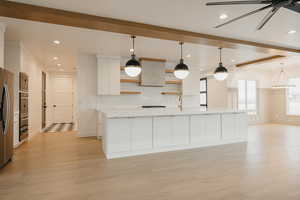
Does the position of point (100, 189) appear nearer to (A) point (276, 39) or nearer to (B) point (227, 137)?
(B) point (227, 137)

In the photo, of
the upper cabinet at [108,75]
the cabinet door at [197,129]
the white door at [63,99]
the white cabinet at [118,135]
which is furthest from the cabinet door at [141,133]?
the white door at [63,99]

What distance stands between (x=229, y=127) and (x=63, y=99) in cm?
798

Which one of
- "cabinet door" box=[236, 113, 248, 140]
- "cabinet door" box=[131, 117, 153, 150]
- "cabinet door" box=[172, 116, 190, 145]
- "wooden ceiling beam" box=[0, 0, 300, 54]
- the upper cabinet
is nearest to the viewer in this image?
"wooden ceiling beam" box=[0, 0, 300, 54]

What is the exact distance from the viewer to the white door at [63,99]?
9.25 m

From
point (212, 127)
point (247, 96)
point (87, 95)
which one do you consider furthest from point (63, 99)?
point (247, 96)

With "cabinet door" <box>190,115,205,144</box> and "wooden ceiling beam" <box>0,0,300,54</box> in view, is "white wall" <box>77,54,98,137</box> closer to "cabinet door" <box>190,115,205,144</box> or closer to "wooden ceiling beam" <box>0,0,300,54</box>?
"wooden ceiling beam" <box>0,0,300,54</box>

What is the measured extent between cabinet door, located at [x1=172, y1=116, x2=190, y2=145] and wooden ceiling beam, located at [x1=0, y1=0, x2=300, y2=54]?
1866mm

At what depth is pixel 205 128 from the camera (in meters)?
4.64

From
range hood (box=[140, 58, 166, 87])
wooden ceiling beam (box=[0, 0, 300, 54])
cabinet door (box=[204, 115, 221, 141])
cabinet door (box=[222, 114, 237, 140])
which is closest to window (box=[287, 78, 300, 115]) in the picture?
wooden ceiling beam (box=[0, 0, 300, 54])

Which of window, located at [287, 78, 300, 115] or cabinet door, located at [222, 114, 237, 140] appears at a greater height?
window, located at [287, 78, 300, 115]

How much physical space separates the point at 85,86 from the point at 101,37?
7.09 feet

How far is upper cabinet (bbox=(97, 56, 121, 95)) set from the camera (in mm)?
5891

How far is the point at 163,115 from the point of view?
4.13 metres

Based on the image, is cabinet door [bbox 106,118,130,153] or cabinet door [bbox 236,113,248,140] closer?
cabinet door [bbox 106,118,130,153]
